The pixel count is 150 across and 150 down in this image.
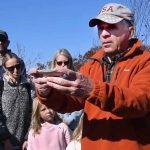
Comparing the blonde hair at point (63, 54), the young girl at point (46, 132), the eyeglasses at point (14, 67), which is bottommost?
the young girl at point (46, 132)

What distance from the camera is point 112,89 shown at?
8.95ft

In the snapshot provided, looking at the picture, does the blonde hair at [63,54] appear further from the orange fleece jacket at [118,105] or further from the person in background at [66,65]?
the orange fleece jacket at [118,105]

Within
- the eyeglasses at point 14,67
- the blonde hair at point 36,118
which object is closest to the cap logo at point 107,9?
the blonde hair at point 36,118

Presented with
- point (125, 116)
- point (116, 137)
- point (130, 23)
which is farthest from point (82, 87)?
point (130, 23)

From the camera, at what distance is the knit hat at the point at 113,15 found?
10.4 ft

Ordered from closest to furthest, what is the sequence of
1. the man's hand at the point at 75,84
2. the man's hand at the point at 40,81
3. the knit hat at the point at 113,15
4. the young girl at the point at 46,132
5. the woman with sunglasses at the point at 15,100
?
the man's hand at the point at 75,84, the man's hand at the point at 40,81, the knit hat at the point at 113,15, the young girl at the point at 46,132, the woman with sunglasses at the point at 15,100

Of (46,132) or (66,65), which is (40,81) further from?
(66,65)

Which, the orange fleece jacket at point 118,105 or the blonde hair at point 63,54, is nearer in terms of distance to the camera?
the orange fleece jacket at point 118,105

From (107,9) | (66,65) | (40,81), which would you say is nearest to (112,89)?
(40,81)

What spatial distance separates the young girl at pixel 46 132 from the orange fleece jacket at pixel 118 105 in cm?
246

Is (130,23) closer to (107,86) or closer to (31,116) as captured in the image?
(107,86)

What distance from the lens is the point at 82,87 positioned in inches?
106

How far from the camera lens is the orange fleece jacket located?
273 centimetres

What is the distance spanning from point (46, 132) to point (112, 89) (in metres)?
3.21
